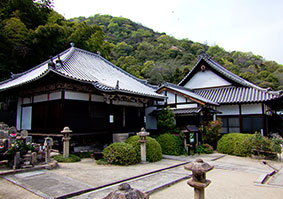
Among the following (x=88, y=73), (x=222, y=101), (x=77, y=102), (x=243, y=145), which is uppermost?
(x=88, y=73)

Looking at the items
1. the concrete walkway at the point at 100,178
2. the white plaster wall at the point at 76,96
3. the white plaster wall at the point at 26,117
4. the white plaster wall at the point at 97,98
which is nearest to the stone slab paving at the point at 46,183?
the concrete walkway at the point at 100,178

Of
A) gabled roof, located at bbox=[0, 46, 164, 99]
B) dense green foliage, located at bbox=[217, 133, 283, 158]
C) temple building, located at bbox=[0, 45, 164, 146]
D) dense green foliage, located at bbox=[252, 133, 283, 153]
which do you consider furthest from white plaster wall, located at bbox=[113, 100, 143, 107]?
dense green foliage, located at bbox=[252, 133, 283, 153]

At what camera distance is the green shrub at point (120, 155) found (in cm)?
961

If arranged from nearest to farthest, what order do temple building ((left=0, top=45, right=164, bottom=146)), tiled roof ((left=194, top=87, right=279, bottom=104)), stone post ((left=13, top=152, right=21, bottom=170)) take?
stone post ((left=13, top=152, right=21, bottom=170)) → temple building ((left=0, top=45, right=164, bottom=146)) → tiled roof ((left=194, top=87, right=279, bottom=104))

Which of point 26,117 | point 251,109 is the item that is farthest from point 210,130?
point 26,117

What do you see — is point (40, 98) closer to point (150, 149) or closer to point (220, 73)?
point (150, 149)

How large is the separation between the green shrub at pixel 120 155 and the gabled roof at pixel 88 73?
3209 mm

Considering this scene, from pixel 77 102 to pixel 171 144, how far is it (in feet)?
21.1

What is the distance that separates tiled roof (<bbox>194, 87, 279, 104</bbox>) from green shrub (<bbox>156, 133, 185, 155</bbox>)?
22.8 ft

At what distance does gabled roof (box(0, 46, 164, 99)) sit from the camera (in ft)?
37.9

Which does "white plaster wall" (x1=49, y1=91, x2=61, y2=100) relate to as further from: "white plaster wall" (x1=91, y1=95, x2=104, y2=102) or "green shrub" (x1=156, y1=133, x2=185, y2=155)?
"green shrub" (x1=156, y1=133, x2=185, y2=155)

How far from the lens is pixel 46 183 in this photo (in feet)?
20.7

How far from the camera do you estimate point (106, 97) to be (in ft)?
40.5

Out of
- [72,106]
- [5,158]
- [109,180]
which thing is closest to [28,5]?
[72,106]
